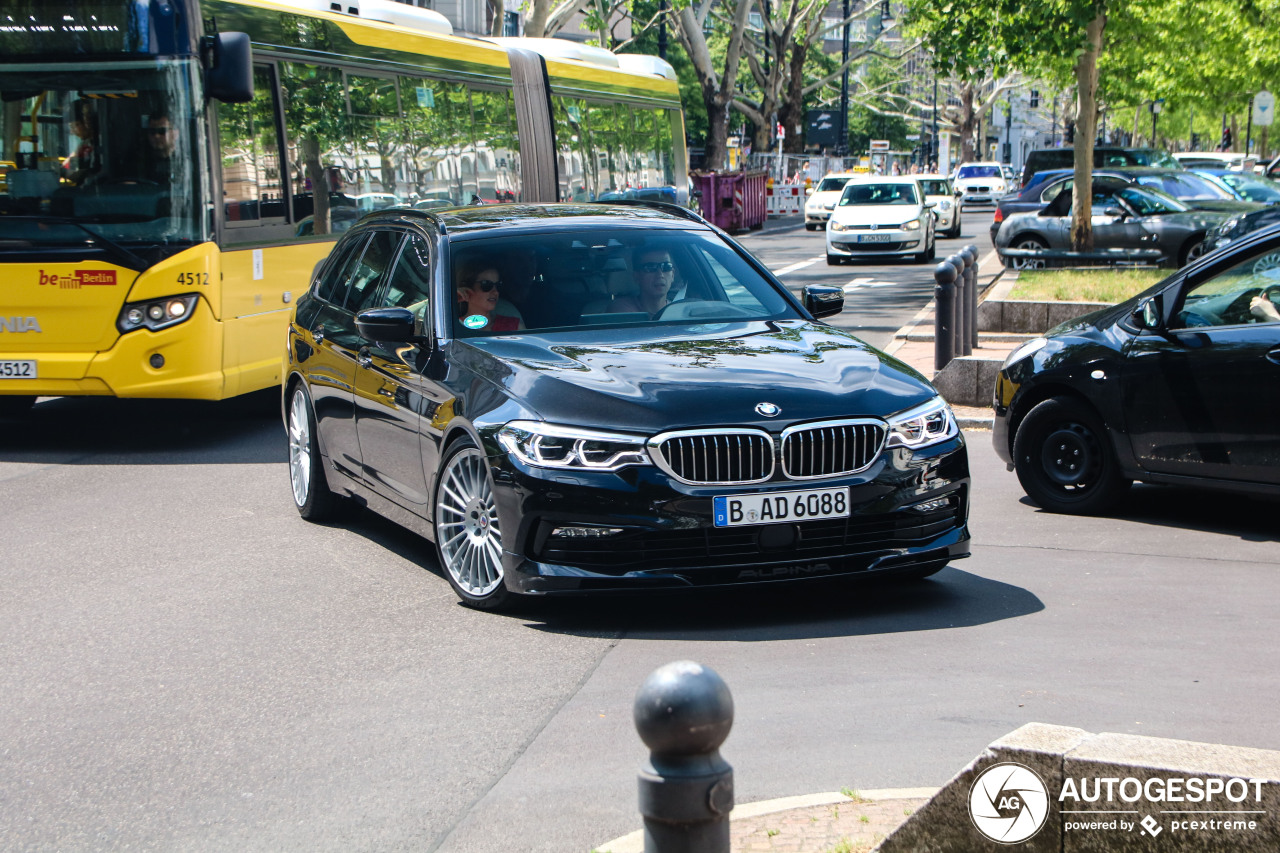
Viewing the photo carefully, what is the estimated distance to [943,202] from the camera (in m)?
37.6

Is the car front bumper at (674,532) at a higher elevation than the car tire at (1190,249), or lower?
higher

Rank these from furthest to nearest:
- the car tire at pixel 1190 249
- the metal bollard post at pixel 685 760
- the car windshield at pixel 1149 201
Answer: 1. the car windshield at pixel 1149 201
2. the car tire at pixel 1190 249
3. the metal bollard post at pixel 685 760

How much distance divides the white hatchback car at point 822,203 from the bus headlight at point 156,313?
105ft

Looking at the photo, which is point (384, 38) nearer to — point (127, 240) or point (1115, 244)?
point (127, 240)

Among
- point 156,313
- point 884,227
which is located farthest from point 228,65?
point 884,227

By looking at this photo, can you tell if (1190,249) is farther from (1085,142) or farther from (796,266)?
(796,266)

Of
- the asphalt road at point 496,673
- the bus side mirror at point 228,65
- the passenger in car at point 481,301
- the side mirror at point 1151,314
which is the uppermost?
the bus side mirror at point 228,65

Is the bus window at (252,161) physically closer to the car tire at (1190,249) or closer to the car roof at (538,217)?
the car roof at (538,217)

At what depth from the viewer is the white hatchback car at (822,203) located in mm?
41625

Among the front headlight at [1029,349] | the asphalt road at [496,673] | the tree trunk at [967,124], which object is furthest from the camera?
the tree trunk at [967,124]

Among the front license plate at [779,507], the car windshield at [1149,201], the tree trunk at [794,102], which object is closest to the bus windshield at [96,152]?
the front license plate at [779,507]

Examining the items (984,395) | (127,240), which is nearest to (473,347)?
(127,240)

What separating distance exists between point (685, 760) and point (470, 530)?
12.3 feet

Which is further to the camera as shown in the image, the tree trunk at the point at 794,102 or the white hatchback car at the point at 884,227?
the tree trunk at the point at 794,102
